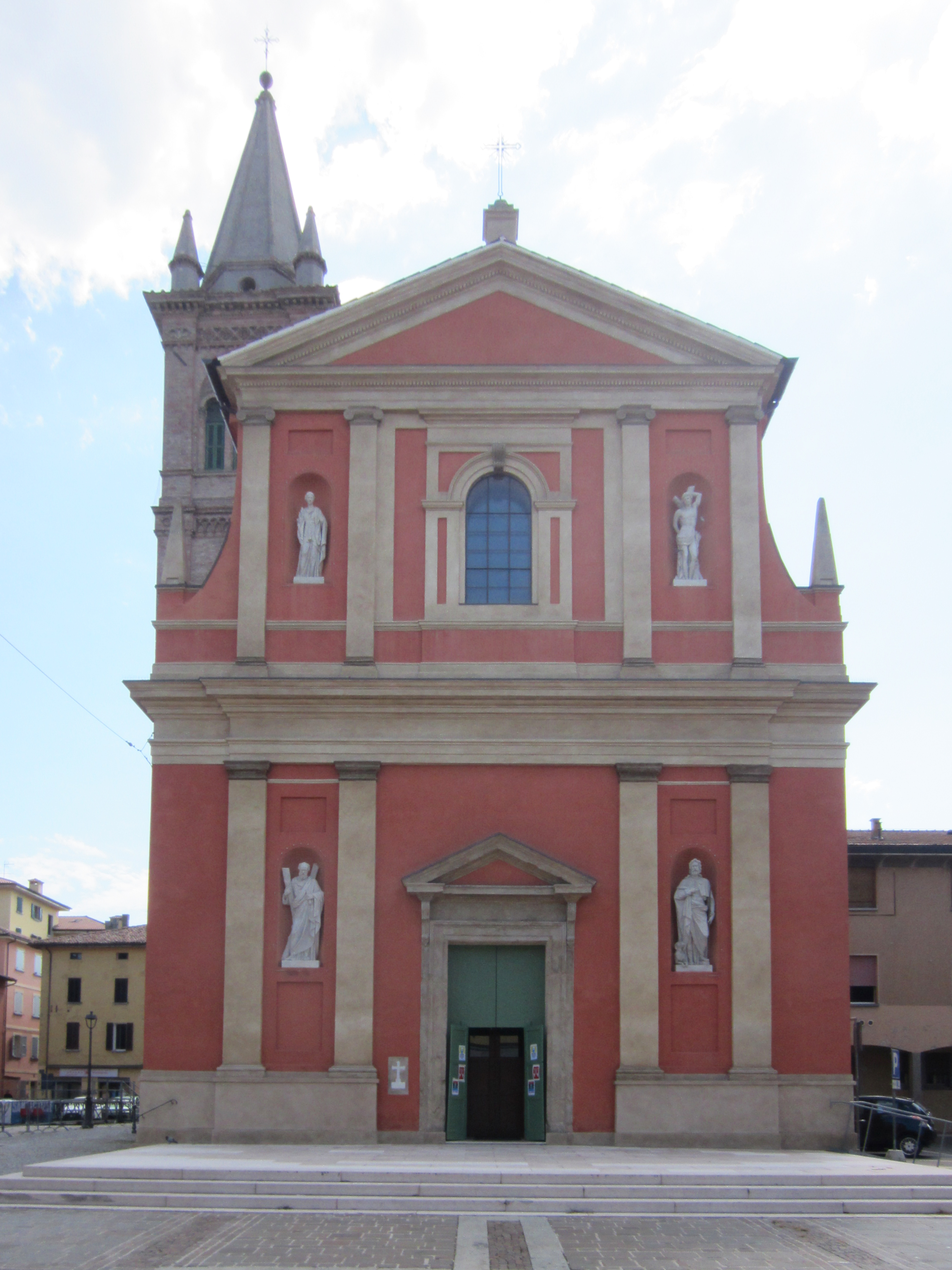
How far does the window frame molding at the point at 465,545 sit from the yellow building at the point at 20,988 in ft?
128

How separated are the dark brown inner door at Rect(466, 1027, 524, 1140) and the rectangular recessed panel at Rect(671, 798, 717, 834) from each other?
3.81 m

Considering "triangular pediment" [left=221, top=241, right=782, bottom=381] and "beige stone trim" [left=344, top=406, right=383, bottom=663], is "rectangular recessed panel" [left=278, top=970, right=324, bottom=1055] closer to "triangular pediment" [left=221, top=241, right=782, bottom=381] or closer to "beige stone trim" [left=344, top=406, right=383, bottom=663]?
"beige stone trim" [left=344, top=406, right=383, bottom=663]

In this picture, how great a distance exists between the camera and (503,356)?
74.3ft

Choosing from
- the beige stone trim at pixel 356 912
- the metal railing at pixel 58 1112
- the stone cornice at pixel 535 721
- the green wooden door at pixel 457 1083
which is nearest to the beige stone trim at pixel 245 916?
the stone cornice at pixel 535 721

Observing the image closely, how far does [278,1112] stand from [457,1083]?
2.58 m

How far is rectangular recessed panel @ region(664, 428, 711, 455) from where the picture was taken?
884 inches

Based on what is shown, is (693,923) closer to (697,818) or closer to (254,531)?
(697,818)

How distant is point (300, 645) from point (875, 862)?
20091 millimetres

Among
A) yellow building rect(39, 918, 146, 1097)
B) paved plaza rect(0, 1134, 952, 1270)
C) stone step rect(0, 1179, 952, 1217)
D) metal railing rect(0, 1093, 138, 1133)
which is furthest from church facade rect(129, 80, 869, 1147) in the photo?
yellow building rect(39, 918, 146, 1097)

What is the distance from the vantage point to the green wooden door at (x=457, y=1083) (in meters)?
20.2

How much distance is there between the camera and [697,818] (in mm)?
21109

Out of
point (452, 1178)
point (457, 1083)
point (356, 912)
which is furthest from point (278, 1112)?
point (452, 1178)

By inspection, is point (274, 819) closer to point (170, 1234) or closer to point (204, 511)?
point (170, 1234)

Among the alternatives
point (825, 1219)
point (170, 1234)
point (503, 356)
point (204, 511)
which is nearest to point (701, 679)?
point (503, 356)
